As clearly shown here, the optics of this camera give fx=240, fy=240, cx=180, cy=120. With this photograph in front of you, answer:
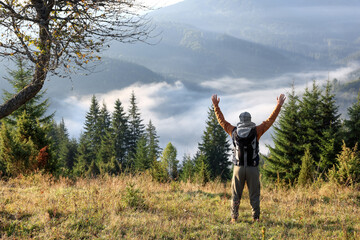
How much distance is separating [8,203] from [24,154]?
8.43m

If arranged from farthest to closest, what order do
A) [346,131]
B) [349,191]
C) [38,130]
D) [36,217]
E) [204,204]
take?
[346,131] → [38,130] → [349,191] → [204,204] → [36,217]

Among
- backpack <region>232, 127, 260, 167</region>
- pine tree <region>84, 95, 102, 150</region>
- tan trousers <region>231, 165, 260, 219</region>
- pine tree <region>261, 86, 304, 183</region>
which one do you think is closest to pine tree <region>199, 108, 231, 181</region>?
pine tree <region>261, 86, 304, 183</region>

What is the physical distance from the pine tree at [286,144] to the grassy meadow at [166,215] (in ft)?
71.4

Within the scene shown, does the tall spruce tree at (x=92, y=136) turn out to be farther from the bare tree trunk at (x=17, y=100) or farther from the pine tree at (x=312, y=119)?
the bare tree trunk at (x=17, y=100)

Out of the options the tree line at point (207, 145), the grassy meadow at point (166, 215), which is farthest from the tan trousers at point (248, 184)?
the tree line at point (207, 145)

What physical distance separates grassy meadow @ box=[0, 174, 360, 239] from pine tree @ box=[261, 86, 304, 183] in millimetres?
21770

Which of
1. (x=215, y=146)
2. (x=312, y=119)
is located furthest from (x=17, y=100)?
(x=215, y=146)

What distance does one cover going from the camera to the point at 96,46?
562 centimetres

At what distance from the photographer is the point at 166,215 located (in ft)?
17.4

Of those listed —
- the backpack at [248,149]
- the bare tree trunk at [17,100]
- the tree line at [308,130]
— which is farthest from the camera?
the tree line at [308,130]

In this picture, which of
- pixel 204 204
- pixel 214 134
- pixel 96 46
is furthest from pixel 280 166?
pixel 96 46

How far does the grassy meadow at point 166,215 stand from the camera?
4383mm

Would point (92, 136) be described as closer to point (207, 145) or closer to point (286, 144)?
point (207, 145)

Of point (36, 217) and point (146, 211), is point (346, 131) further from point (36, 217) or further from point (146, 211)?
point (36, 217)
